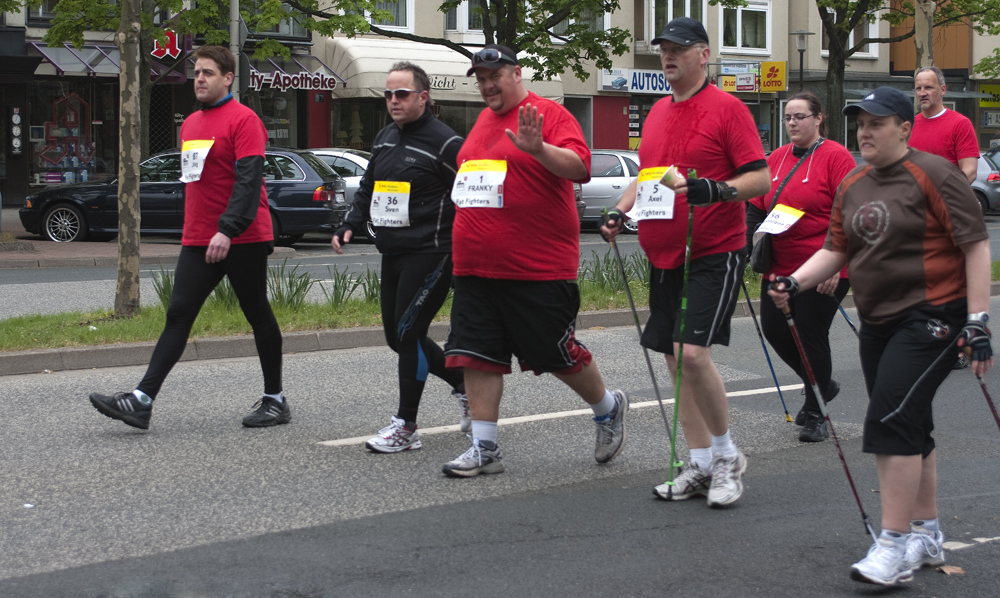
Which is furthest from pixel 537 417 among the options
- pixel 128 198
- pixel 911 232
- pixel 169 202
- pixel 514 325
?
pixel 169 202

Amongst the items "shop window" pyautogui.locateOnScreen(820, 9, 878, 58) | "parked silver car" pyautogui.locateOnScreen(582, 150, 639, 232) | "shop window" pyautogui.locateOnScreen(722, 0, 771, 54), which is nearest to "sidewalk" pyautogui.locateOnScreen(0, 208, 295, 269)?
"parked silver car" pyautogui.locateOnScreen(582, 150, 639, 232)

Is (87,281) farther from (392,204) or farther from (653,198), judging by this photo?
(653,198)

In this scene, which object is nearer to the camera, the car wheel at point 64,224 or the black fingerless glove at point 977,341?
the black fingerless glove at point 977,341

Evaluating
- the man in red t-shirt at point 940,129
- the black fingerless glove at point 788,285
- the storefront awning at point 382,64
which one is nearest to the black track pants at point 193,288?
the black fingerless glove at point 788,285

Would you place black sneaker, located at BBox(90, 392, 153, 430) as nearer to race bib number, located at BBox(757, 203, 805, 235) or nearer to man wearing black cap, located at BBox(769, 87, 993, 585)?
race bib number, located at BBox(757, 203, 805, 235)

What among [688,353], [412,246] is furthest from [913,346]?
[412,246]

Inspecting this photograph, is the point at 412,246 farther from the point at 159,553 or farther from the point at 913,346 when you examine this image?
the point at 913,346

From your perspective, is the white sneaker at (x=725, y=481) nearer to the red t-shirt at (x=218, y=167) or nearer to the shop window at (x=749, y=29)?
the red t-shirt at (x=218, y=167)

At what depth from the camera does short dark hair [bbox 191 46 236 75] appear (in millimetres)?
6312

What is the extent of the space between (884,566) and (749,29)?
39.3 meters

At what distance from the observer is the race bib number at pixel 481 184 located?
5168mm

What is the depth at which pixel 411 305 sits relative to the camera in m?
5.84

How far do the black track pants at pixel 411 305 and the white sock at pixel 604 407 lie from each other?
0.89 meters

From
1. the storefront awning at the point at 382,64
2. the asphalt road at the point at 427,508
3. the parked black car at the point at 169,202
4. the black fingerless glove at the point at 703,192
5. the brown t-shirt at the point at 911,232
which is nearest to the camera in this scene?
the brown t-shirt at the point at 911,232
